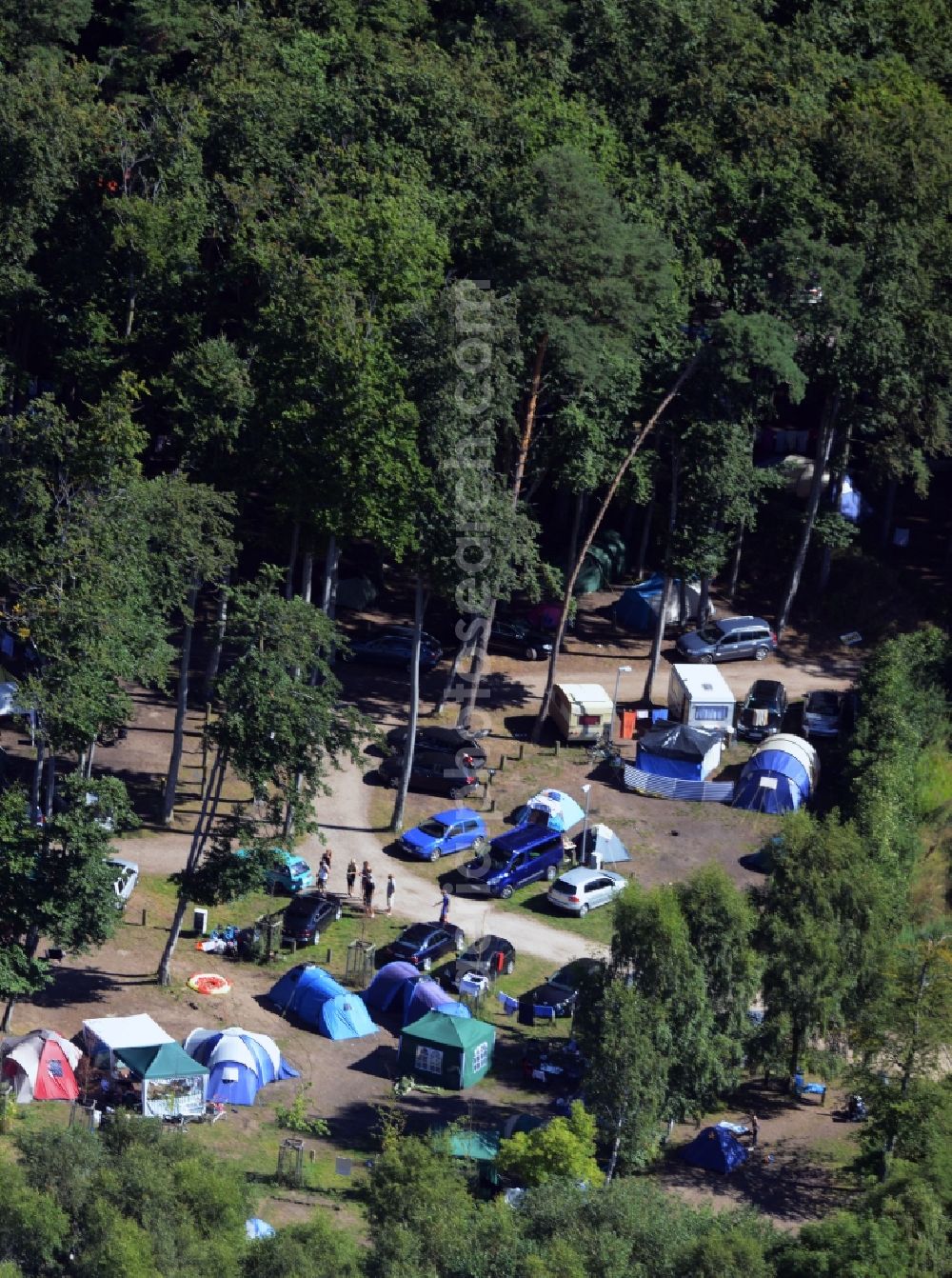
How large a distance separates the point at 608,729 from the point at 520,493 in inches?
379

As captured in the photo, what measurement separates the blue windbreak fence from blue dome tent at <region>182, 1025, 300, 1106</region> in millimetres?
18405

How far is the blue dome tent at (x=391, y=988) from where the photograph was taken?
51500mm

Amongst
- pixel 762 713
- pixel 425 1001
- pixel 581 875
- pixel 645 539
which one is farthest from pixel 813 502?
pixel 425 1001

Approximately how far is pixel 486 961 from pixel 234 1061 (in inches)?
324

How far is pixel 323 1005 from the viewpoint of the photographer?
50.4 meters

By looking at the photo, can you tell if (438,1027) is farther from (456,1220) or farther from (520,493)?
(520,493)

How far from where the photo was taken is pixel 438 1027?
4888 cm

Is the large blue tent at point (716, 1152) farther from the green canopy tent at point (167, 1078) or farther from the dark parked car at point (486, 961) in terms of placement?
the green canopy tent at point (167, 1078)

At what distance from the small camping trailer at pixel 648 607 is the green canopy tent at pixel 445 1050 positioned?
86.6ft

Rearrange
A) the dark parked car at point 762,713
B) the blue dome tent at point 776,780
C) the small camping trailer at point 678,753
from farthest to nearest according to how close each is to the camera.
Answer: the dark parked car at point 762,713 < the small camping trailer at point 678,753 < the blue dome tent at point 776,780

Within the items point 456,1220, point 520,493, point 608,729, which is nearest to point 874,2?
point 520,493

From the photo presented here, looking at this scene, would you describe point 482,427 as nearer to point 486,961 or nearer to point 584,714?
point 584,714

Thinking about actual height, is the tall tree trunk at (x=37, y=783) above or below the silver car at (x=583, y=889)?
above

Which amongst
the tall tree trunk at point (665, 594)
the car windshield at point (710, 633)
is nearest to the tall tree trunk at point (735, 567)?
the car windshield at point (710, 633)
